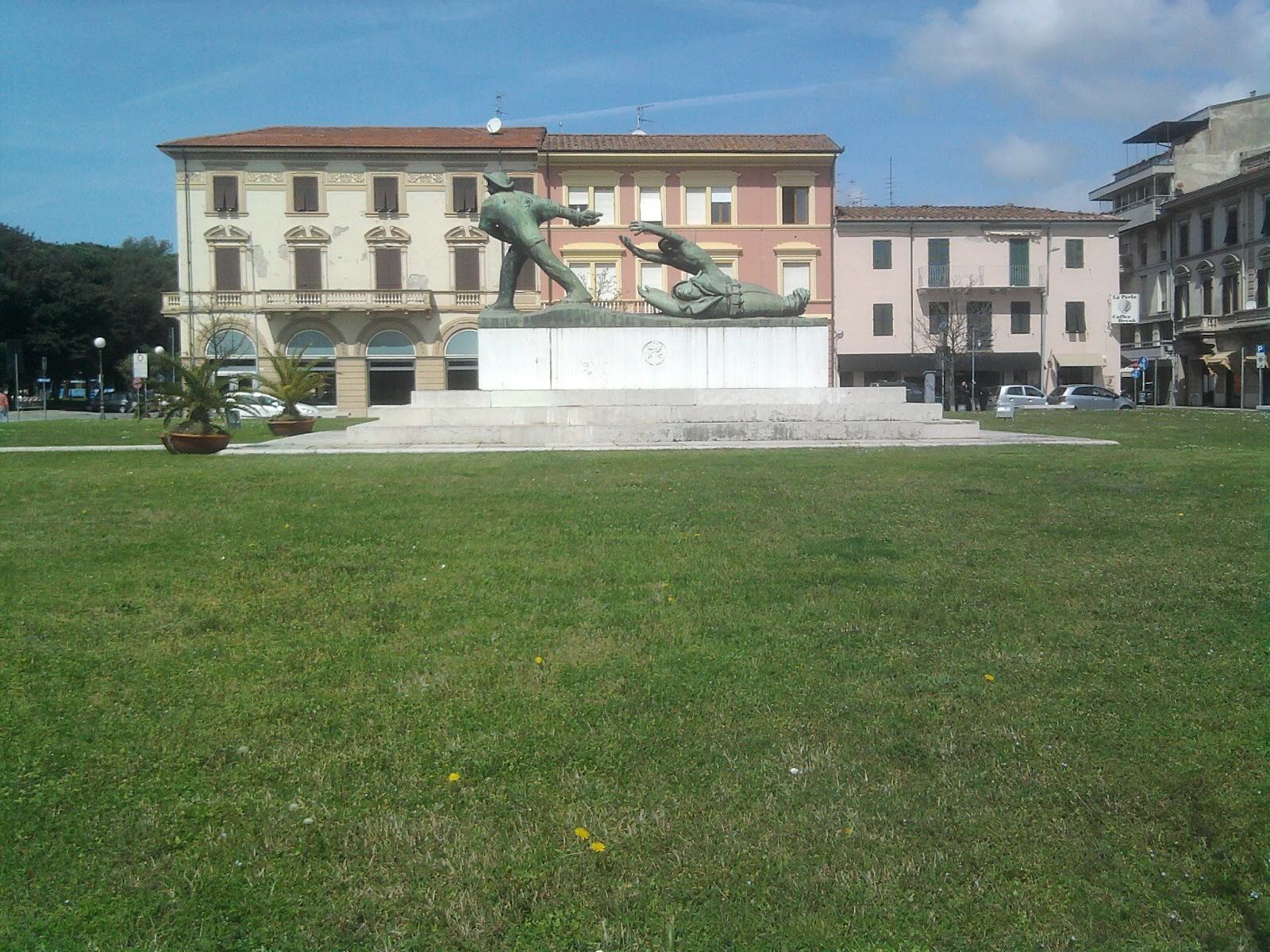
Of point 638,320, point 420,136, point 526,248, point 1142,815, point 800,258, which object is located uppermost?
point 420,136

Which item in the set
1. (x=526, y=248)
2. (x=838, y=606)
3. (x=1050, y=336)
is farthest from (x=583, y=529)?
(x=1050, y=336)

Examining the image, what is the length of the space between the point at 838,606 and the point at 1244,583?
91.2 inches

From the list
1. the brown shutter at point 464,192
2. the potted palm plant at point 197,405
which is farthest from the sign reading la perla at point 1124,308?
the potted palm plant at point 197,405

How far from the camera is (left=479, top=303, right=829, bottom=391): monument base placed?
62.8 feet

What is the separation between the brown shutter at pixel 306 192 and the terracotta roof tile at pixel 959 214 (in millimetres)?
24695

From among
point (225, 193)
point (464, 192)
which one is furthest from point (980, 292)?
point (225, 193)

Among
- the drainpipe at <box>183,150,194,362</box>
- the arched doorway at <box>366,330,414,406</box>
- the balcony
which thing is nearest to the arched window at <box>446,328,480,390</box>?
the arched doorway at <box>366,330,414,406</box>

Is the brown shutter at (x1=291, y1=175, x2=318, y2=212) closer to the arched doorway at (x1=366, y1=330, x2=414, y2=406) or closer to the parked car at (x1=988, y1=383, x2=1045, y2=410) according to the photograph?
the arched doorway at (x1=366, y1=330, x2=414, y2=406)

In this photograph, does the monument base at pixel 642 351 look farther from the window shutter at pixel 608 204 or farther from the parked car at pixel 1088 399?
the window shutter at pixel 608 204

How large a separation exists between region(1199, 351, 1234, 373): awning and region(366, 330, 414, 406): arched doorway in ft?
123

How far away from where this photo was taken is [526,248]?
18531 mm

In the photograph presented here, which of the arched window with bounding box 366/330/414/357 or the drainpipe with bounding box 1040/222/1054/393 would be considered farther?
the drainpipe with bounding box 1040/222/1054/393

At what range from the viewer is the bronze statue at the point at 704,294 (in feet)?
63.1

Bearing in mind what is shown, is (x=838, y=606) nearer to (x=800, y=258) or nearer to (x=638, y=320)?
(x=638, y=320)
